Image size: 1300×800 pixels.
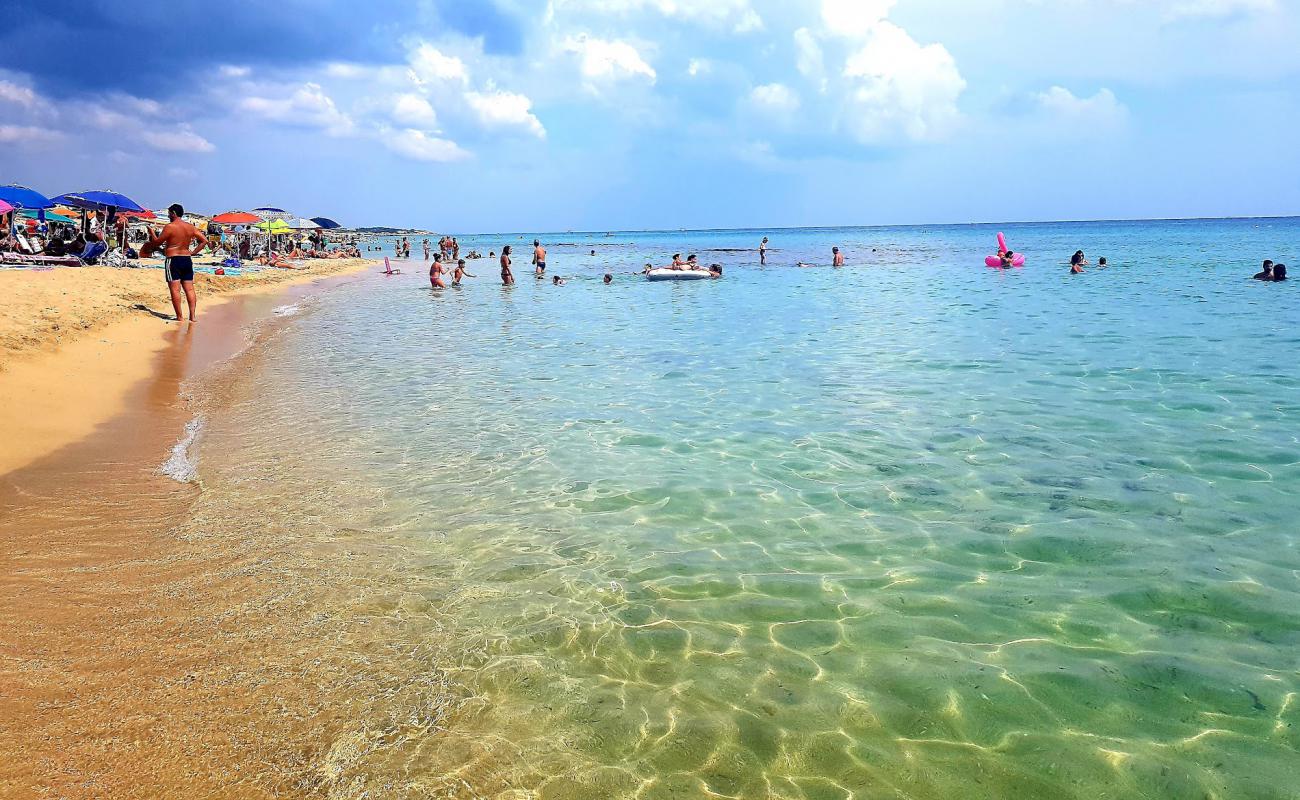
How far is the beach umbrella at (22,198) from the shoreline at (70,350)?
3.61 metres

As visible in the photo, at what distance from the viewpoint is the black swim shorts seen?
16.5 meters

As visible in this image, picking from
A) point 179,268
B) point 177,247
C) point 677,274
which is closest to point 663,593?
point 177,247

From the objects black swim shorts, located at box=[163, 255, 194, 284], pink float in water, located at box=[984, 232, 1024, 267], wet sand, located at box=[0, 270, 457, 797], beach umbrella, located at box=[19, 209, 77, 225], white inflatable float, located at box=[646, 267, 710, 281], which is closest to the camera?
wet sand, located at box=[0, 270, 457, 797]

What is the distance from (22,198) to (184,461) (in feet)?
84.7

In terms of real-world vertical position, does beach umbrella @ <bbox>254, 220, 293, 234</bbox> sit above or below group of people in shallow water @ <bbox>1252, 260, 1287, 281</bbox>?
above

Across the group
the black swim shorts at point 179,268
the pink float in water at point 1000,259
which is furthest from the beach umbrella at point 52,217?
the pink float in water at point 1000,259

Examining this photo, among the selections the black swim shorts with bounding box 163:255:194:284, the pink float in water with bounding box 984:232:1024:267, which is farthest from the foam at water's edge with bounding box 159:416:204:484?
the pink float in water with bounding box 984:232:1024:267

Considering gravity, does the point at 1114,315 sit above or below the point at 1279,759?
above

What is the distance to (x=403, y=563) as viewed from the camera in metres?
5.12

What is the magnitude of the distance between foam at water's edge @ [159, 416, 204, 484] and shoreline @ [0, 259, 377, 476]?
1014 millimetres

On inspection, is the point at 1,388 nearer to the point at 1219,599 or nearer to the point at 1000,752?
the point at 1000,752

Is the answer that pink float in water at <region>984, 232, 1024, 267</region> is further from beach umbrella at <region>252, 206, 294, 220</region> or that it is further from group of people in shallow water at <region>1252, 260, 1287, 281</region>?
beach umbrella at <region>252, 206, 294, 220</region>

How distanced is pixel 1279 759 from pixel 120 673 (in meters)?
5.42

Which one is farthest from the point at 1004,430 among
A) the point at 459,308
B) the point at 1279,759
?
the point at 459,308
